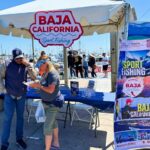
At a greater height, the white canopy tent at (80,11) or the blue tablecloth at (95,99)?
the white canopy tent at (80,11)

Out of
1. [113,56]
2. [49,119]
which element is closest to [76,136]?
[49,119]

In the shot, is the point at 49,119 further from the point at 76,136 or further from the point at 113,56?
the point at 113,56

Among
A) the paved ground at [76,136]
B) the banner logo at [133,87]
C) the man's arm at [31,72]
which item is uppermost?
the man's arm at [31,72]

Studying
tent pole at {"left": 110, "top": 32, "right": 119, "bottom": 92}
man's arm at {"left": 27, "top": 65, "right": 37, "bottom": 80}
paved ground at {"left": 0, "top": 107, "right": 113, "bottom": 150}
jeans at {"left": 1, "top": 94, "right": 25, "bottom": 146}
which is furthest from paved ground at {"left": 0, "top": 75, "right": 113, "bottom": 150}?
tent pole at {"left": 110, "top": 32, "right": 119, "bottom": 92}

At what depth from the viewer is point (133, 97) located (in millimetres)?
4328

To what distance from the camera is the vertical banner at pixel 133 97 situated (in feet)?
14.0

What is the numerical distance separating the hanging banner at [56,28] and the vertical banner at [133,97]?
154 cm

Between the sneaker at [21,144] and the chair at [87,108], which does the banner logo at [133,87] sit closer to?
the chair at [87,108]

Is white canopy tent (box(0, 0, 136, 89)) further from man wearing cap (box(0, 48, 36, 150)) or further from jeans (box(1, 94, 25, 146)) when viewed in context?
jeans (box(1, 94, 25, 146))

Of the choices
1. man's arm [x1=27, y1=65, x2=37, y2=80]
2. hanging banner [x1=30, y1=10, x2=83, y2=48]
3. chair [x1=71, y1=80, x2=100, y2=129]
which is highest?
hanging banner [x1=30, y1=10, x2=83, y2=48]

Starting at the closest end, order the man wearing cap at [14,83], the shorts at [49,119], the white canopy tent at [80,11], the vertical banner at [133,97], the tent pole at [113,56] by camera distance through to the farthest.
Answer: the vertical banner at [133,97] < the shorts at [49,119] < the man wearing cap at [14,83] < the white canopy tent at [80,11] < the tent pole at [113,56]

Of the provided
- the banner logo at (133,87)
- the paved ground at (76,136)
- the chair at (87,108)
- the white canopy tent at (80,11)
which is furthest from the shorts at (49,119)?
the white canopy tent at (80,11)

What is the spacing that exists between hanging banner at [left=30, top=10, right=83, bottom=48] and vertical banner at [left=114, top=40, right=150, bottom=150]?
1.54 metres

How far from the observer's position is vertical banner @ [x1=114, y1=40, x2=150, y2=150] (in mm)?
4266
